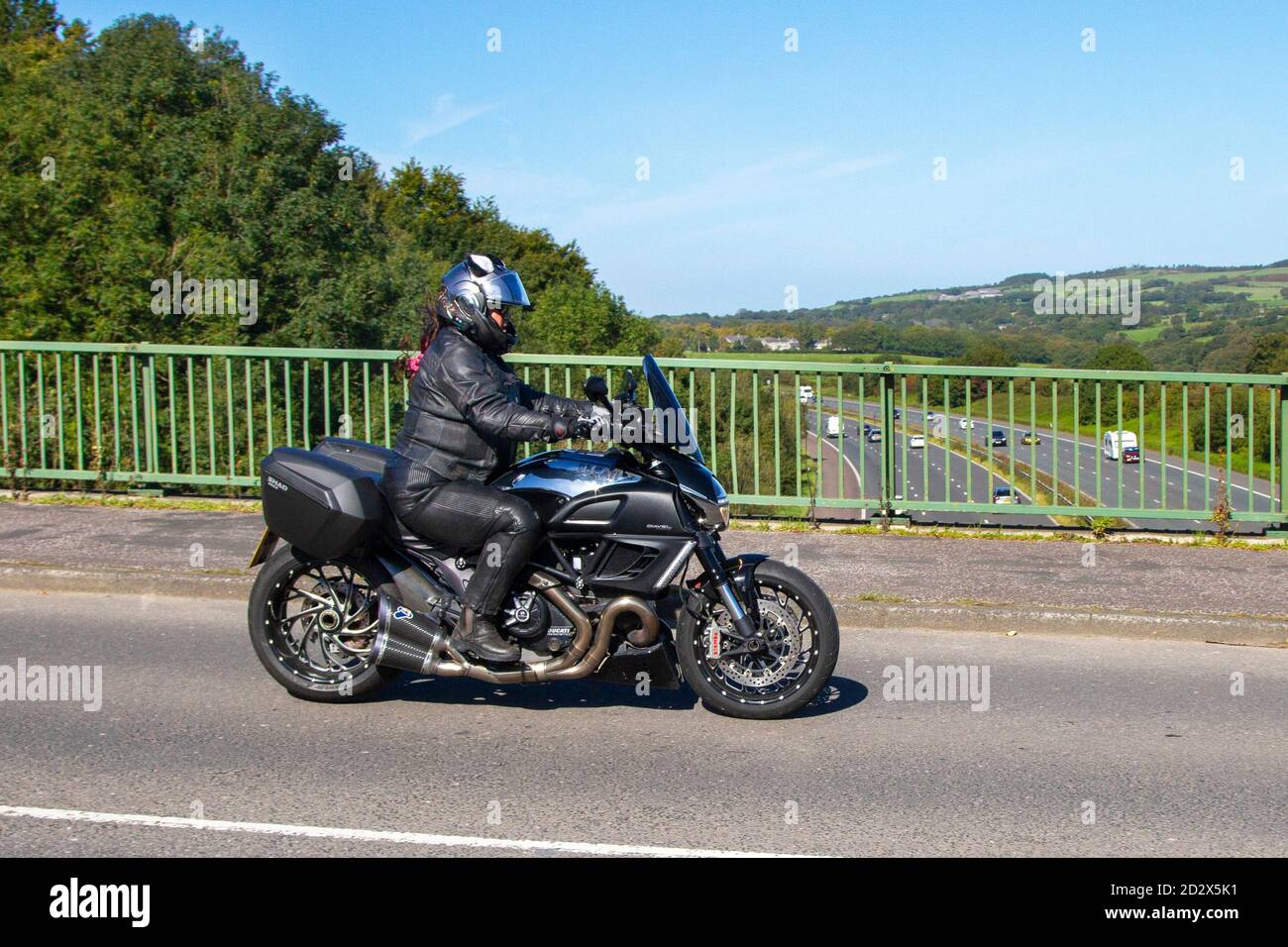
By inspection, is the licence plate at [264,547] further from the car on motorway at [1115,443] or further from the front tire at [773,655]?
the car on motorway at [1115,443]

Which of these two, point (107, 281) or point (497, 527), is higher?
point (107, 281)

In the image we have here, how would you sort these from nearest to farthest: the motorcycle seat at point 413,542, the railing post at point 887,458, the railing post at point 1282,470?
the motorcycle seat at point 413,542, the railing post at point 1282,470, the railing post at point 887,458

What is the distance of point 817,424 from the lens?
37.4ft

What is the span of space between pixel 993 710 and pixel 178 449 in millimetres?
8211

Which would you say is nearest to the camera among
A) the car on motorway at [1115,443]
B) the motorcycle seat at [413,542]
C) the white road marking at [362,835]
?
the white road marking at [362,835]

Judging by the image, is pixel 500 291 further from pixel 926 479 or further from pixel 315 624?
pixel 926 479

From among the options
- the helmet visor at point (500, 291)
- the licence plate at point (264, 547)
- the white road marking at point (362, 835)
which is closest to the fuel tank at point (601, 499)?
the helmet visor at point (500, 291)

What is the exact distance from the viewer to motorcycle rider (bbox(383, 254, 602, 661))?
227 inches

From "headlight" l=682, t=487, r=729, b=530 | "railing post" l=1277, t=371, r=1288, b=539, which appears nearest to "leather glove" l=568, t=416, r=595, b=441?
"headlight" l=682, t=487, r=729, b=530

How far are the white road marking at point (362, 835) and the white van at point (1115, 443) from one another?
7.05 m

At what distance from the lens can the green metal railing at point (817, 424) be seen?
10797 millimetres

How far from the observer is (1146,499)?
1083 cm

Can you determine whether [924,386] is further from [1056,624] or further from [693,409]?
[1056,624]

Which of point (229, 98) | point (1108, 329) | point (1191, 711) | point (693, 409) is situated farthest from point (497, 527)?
point (229, 98)
